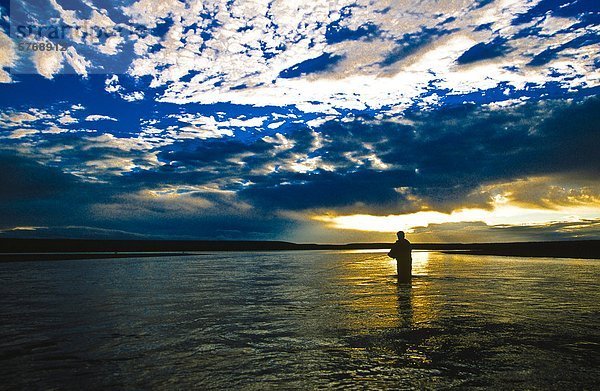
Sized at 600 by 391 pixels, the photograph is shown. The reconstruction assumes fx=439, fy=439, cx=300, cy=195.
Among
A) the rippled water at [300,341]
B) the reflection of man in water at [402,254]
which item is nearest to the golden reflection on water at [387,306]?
the rippled water at [300,341]

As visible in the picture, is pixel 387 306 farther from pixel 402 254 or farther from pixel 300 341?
pixel 300 341

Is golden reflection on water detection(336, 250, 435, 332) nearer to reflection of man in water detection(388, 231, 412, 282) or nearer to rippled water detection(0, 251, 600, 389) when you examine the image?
rippled water detection(0, 251, 600, 389)

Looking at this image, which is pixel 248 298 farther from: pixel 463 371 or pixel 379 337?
pixel 463 371

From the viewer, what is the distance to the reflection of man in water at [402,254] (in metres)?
15.3

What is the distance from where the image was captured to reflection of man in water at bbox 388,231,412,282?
50.1 ft

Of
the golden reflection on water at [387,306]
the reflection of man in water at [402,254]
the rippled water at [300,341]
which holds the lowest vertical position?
the rippled water at [300,341]

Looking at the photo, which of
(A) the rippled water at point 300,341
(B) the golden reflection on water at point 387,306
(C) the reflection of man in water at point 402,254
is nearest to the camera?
(A) the rippled water at point 300,341

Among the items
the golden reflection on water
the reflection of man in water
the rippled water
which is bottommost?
the rippled water

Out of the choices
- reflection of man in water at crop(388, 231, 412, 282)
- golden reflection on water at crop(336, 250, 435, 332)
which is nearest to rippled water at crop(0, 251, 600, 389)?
golden reflection on water at crop(336, 250, 435, 332)

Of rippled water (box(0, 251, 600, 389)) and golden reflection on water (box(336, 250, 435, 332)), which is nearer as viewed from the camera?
rippled water (box(0, 251, 600, 389))

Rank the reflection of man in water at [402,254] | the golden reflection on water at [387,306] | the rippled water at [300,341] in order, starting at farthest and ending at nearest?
the reflection of man in water at [402,254]
the golden reflection on water at [387,306]
the rippled water at [300,341]

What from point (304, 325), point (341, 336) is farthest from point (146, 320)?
point (341, 336)

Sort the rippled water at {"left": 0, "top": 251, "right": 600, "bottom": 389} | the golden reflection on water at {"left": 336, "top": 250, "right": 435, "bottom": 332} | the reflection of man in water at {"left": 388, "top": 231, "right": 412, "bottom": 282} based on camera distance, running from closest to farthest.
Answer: the rippled water at {"left": 0, "top": 251, "right": 600, "bottom": 389}, the golden reflection on water at {"left": 336, "top": 250, "right": 435, "bottom": 332}, the reflection of man in water at {"left": 388, "top": 231, "right": 412, "bottom": 282}

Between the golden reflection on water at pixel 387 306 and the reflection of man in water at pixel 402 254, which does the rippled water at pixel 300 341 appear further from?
the reflection of man in water at pixel 402 254
